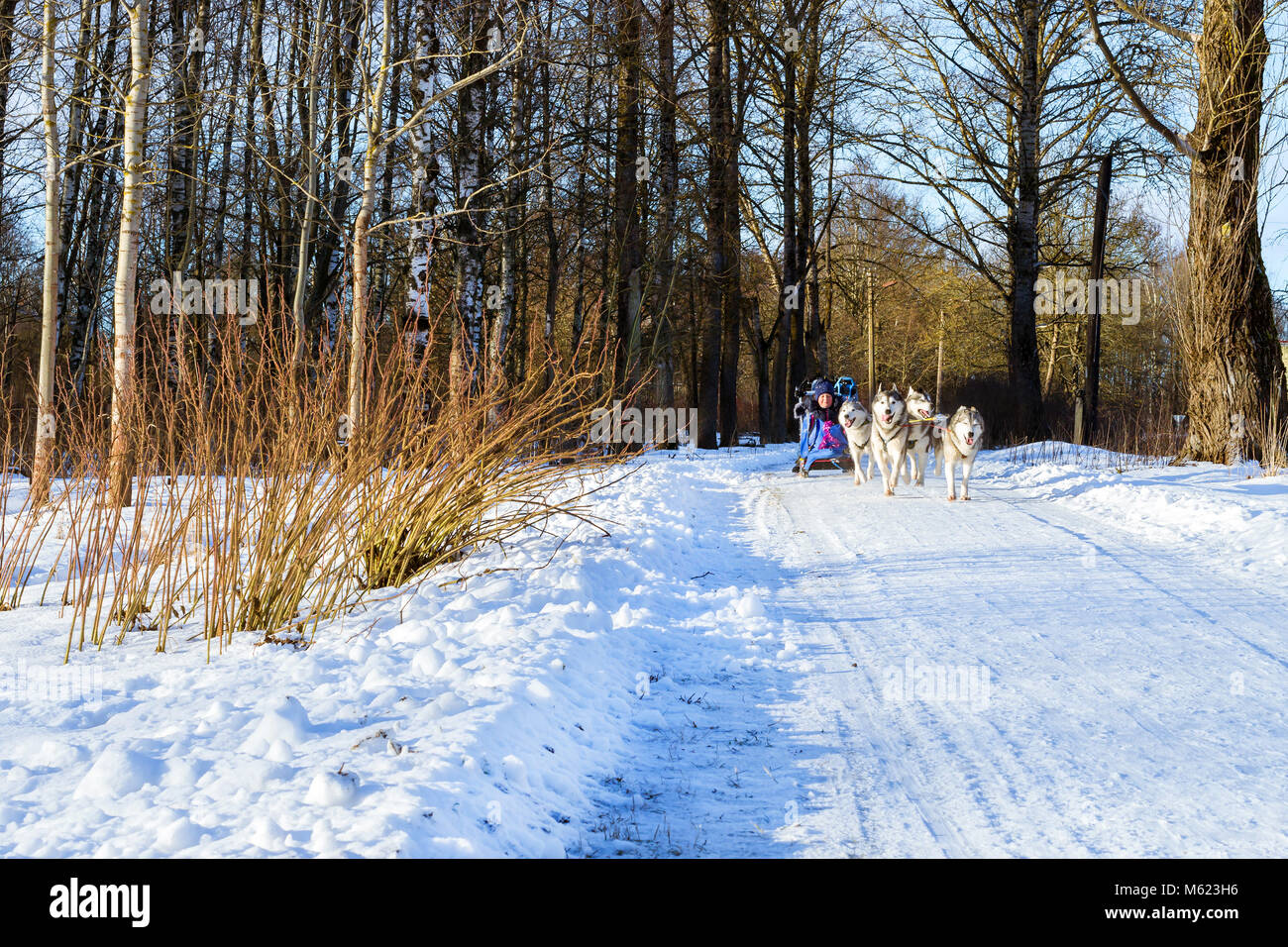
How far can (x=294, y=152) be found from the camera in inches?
927

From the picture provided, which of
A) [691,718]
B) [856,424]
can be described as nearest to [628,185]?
[856,424]

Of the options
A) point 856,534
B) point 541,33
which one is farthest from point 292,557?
point 541,33

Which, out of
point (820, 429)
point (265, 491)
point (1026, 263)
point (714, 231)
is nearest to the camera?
point (265, 491)

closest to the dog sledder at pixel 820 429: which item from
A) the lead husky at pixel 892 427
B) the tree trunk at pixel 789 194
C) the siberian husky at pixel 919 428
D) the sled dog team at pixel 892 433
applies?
the sled dog team at pixel 892 433

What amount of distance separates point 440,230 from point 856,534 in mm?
9286

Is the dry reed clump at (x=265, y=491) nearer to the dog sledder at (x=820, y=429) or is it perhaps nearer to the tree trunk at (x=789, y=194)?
the dog sledder at (x=820, y=429)

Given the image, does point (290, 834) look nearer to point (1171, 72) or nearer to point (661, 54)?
point (661, 54)

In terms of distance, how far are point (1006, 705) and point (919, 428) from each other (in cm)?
873

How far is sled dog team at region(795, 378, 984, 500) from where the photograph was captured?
441 inches

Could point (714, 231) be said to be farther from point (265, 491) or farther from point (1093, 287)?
point (265, 491)

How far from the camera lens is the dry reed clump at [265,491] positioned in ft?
16.9

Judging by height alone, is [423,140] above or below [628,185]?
below

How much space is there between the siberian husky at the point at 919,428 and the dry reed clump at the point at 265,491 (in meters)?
7.31

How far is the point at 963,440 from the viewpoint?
10992 mm
